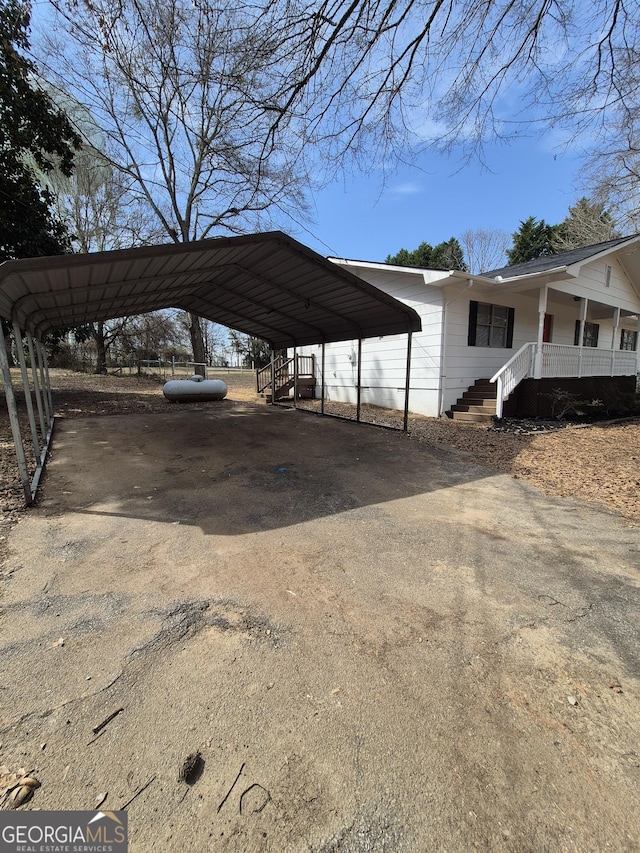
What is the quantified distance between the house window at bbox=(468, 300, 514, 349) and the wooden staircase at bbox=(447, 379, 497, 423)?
4.16 feet

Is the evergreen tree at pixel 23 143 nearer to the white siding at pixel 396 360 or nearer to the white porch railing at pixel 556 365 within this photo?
the white siding at pixel 396 360

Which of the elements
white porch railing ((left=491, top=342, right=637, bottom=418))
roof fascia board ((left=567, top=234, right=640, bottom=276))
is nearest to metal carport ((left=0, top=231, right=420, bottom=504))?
white porch railing ((left=491, top=342, right=637, bottom=418))

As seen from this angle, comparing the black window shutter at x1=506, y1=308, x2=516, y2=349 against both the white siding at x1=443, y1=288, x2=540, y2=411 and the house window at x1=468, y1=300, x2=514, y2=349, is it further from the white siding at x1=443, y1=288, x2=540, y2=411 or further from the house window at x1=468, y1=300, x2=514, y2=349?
the white siding at x1=443, y1=288, x2=540, y2=411

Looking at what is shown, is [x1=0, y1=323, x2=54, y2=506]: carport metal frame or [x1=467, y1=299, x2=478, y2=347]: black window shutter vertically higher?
[x1=467, y1=299, x2=478, y2=347]: black window shutter

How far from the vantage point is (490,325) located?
11328 mm

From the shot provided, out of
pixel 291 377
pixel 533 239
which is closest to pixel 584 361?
pixel 291 377

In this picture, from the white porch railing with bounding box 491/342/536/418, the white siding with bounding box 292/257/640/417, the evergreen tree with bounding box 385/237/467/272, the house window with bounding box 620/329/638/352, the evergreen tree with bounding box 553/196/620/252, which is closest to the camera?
the white porch railing with bounding box 491/342/536/418

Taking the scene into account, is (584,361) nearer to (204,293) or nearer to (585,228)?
(204,293)

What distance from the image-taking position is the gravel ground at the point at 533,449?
16.1ft

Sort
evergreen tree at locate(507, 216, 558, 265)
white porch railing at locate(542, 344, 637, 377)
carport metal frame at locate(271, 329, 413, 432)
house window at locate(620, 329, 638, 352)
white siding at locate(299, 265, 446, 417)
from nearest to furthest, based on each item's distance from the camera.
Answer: carport metal frame at locate(271, 329, 413, 432), white siding at locate(299, 265, 446, 417), white porch railing at locate(542, 344, 637, 377), house window at locate(620, 329, 638, 352), evergreen tree at locate(507, 216, 558, 265)

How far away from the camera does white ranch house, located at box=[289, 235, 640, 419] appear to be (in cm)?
1005

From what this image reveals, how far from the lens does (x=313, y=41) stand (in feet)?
14.3

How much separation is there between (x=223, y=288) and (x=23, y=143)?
4694 millimetres

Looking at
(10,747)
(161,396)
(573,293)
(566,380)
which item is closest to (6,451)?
(10,747)
